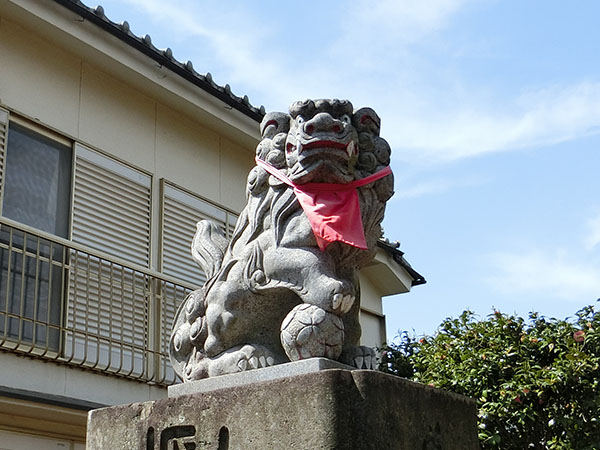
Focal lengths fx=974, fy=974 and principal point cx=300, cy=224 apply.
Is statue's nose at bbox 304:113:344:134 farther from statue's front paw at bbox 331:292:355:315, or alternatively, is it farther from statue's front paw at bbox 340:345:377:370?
statue's front paw at bbox 340:345:377:370

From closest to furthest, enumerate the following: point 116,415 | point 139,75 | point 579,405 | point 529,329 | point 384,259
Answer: point 116,415 → point 579,405 → point 529,329 → point 139,75 → point 384,259

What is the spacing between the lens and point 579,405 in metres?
8.34

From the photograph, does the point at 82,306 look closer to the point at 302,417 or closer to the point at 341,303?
the point at 341,303

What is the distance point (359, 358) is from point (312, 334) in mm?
347

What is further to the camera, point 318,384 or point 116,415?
point 116,415

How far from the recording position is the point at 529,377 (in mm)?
8398

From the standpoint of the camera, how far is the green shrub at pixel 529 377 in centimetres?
828

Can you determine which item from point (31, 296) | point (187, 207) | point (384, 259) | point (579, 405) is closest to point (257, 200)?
point (579, 405)

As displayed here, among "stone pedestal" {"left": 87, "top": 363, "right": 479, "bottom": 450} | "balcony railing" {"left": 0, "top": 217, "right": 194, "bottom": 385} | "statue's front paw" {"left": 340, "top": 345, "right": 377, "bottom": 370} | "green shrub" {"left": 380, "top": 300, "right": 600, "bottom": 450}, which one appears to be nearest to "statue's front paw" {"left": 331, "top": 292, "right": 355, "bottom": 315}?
"statue's front paw" {"left": 340, "top": 345, "right": 377, "bottom": 370}

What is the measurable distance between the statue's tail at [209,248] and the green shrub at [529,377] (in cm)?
384

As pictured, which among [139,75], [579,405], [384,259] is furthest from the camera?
[384,259]

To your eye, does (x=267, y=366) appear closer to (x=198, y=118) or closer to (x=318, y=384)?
(x=318, y=384)

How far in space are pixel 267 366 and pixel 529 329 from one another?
477cm

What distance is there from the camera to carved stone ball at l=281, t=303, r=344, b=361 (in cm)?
455
